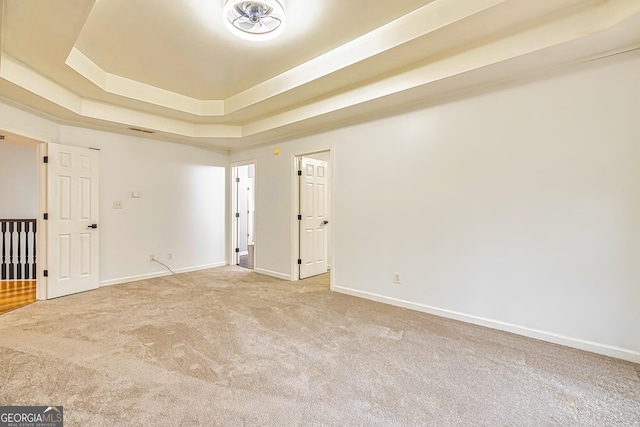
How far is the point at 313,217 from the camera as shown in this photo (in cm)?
514

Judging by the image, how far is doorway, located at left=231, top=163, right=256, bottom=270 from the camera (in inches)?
244

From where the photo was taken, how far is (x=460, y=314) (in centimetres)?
315

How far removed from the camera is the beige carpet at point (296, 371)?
174 cm

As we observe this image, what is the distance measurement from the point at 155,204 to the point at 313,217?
8.95 feet

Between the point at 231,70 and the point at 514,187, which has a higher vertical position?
the point at 231,70

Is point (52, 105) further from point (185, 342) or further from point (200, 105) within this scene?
point (185, 342)

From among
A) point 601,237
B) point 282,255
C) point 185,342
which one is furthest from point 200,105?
point 601,237

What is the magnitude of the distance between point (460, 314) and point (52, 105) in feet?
17.0

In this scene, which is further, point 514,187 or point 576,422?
point 514,187

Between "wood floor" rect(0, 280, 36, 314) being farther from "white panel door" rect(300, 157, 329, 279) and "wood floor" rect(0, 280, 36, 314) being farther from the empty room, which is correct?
"white panel door" rect(300, 157, 329, 279)

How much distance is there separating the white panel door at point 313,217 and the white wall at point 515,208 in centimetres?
107

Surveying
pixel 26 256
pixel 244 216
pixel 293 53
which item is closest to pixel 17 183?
pixel 26 256

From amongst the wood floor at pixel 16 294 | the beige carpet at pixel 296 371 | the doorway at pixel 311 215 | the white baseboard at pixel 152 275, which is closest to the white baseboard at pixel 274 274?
the doorway at pixel 311 215

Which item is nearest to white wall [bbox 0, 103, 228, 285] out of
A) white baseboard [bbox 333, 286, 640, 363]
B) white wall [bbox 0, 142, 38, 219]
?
white wall [bbox 0, 142, 38, 219]
